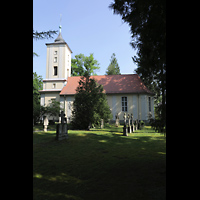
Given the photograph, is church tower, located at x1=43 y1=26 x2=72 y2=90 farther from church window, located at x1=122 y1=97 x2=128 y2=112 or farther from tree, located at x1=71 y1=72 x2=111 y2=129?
tree, located at x1=71 y1=72 x2=111 y2=129

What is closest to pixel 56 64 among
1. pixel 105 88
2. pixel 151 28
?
pixel 105 88

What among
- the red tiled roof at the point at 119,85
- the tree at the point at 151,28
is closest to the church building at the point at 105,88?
the red tiled roof at the point at 119,85

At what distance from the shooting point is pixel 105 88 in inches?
1046

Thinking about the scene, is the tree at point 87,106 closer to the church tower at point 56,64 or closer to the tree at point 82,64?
the church tower at point 56,64

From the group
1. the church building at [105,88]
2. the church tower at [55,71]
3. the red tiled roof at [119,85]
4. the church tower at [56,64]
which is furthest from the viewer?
the church tower at [56,64]

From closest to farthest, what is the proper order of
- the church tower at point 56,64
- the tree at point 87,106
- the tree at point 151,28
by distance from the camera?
the tree at point 151,28 < the tree at point 87,106 < the church tower at point 56,64

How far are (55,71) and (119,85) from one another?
464 inches

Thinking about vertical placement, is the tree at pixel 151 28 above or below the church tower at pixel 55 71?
below

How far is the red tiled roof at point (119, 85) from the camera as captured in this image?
2531cm

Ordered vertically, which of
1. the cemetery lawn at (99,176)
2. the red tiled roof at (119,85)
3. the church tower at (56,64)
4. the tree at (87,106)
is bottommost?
the cemetery lawn at (99,176)

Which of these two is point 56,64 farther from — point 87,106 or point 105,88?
point 87,106

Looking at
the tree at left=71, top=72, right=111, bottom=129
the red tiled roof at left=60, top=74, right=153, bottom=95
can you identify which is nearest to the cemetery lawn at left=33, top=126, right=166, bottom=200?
the tree at left=71, top=72, right=111, bottom=129
